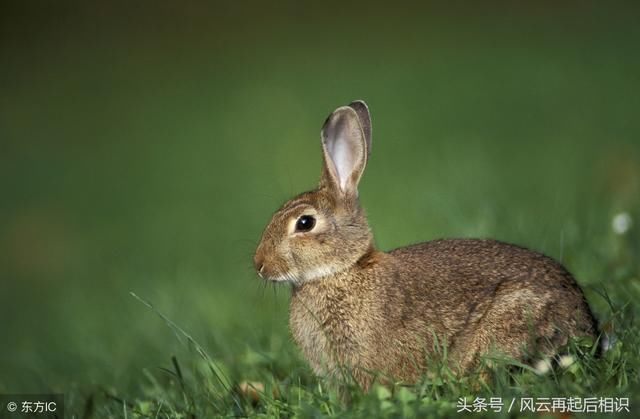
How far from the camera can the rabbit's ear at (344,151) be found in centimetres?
528

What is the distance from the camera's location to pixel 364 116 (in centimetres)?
540

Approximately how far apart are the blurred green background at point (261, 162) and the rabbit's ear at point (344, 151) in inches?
28.3

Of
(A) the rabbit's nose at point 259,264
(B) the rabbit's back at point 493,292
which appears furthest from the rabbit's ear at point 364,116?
(A) the rabbit's nose at point 259,264

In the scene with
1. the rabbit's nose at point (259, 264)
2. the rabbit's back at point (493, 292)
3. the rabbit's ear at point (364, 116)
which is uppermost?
the rabbit's ear at point (364, 116)

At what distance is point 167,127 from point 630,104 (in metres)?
9.51

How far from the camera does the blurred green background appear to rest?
22.6ft

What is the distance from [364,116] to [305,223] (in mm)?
771

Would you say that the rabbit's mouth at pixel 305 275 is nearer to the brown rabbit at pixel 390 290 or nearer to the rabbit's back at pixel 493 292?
the brown rabbit at pixel 390 290

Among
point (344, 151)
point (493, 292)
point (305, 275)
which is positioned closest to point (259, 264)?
point (305, 275)

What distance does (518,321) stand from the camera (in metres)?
4.60

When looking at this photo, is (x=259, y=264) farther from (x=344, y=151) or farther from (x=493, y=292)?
(x=493, y=292)

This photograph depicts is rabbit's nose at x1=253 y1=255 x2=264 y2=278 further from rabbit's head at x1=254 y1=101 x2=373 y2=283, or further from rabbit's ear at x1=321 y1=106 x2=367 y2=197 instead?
rabbit's ear at x1=321 y1=106 x2=367 y2=197

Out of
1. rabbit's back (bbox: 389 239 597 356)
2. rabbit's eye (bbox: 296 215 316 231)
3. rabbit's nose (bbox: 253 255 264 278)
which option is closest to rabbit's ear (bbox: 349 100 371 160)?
rabbit's eye (bbox: 296 215 316 231)

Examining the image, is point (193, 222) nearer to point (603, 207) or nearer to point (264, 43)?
point (603, 207)
